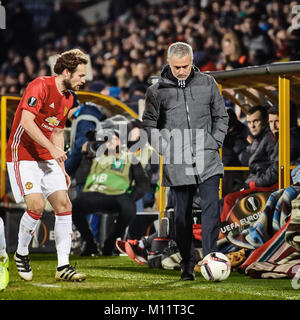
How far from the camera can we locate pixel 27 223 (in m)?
7.56

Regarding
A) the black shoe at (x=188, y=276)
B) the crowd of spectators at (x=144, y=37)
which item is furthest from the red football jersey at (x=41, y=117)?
the crowd of spectators at (x=144, y=37)

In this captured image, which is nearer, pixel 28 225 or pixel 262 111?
pixel 28 225

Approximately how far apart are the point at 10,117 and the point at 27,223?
18.6 feet

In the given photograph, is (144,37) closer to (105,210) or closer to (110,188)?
(110,188)

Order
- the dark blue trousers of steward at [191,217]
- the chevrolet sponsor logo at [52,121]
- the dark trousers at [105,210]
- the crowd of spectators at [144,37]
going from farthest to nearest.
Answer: the crowd of spectators at [144,37]
the dark trousers at [105,210]
the chevrolet sponsor logo at [52,121]
the dark blue trousers of steward at [191,217]

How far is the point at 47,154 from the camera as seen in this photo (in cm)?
750

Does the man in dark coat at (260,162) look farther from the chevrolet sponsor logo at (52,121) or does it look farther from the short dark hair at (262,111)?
the chevrolet sponsor logo at (52,121)

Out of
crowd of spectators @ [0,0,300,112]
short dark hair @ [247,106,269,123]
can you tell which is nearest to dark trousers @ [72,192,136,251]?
short dark hair @ [247,106,269,123]

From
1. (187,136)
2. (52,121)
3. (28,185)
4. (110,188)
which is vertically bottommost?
(110,188)

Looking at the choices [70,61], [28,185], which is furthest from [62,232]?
[70,61]

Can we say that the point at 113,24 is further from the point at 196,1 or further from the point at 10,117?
the point at 10,117

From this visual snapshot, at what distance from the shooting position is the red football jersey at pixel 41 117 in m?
7.30

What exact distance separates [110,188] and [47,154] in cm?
379

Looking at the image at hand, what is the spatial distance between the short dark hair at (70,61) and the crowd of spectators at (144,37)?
580cm
